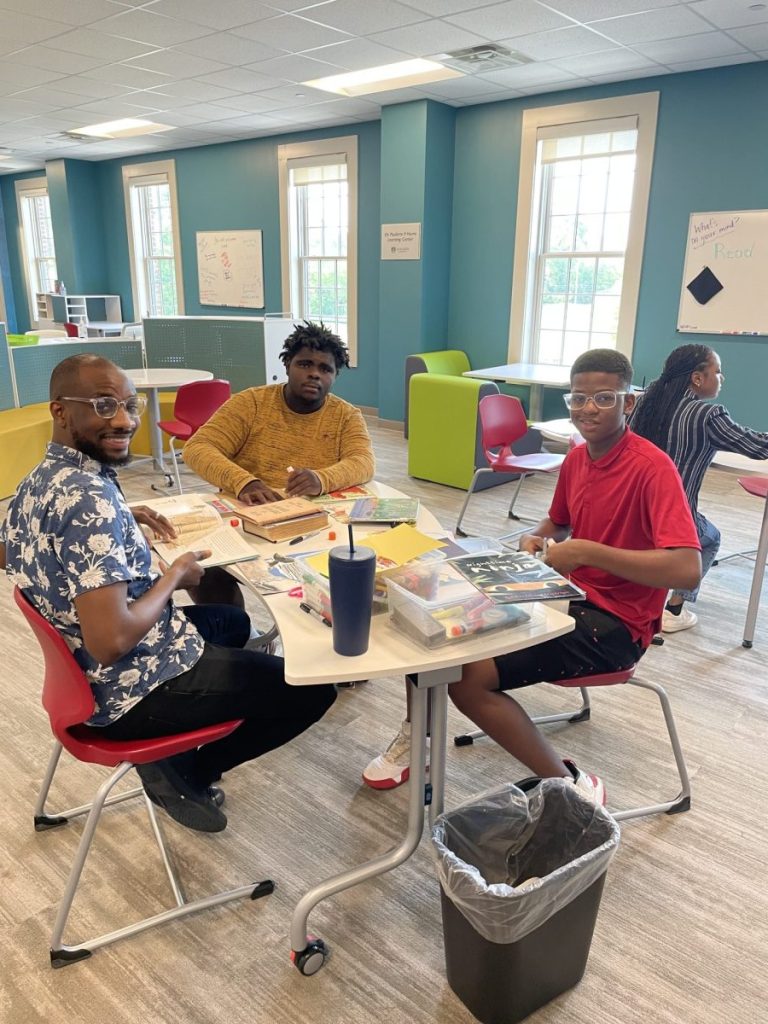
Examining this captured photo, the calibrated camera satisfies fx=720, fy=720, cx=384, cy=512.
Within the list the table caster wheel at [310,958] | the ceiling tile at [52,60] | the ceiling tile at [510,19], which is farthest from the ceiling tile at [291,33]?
the table caster wheel at [310,958]

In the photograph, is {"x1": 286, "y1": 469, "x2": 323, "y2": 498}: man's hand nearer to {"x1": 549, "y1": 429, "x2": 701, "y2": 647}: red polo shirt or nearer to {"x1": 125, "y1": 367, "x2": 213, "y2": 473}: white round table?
{"x1": 549, "y1": 429, "x2": 701, "y2": 647}: red polo shirt

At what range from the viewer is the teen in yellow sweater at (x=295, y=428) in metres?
2.46

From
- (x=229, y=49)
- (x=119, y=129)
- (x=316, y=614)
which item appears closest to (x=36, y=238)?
(x=119, y=129)

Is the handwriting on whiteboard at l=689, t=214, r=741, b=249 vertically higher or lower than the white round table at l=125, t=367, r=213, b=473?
higher

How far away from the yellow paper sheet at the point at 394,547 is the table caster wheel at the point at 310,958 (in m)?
0.79

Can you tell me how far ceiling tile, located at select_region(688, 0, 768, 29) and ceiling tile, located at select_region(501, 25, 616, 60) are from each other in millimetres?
657

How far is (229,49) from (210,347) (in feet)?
7.55

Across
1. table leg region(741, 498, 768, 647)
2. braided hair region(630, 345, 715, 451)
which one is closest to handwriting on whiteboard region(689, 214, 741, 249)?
braided hair region(630, 345, 715, 451)

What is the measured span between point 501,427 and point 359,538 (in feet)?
7.73

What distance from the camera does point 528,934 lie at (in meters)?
1.34

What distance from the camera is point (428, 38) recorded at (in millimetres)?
4652

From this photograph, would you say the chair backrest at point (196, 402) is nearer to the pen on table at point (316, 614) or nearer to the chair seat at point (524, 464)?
the chair seat at point (524, 464)

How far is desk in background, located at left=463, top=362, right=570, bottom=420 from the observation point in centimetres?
561

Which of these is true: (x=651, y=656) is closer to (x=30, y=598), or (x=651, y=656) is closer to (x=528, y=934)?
(x=528, y=934)
